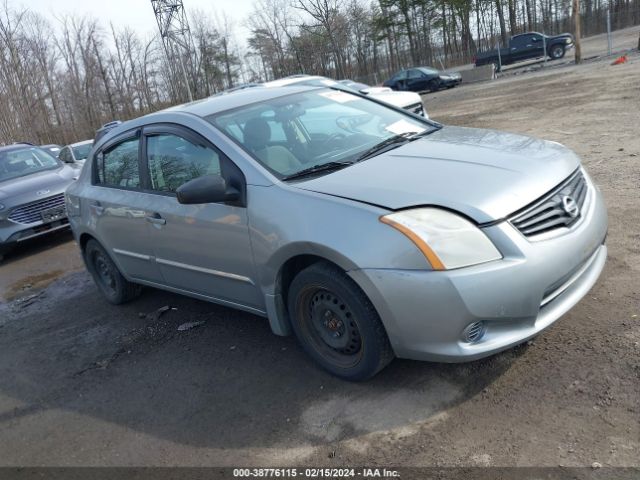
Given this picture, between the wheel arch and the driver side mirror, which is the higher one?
the driver side mirror

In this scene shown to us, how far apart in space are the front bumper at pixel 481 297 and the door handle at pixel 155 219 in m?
1.82

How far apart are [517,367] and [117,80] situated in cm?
5167

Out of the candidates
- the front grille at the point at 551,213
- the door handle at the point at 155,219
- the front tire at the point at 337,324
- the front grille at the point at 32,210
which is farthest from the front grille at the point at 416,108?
the front tire at the point at 337,324

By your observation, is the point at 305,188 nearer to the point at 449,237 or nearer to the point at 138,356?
the point at 449,237

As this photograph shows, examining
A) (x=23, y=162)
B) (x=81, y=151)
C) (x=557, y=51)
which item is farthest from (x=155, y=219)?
(x=557, y=51)

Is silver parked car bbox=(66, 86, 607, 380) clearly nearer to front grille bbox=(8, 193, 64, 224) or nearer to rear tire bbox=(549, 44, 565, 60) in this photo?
Result: front grille bbox=(8, 193, 64, 224)

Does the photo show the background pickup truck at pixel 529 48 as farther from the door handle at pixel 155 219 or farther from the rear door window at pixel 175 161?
the door handle at pixel 155 219

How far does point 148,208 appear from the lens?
4.23 m

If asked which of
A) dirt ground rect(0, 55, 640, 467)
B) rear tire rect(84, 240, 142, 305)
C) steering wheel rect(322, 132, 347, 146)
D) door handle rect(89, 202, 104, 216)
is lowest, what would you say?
dirt ground rect(0, 55, 640, 467)

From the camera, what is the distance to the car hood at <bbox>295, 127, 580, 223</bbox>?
285cm

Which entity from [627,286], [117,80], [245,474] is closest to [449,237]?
[245,474]

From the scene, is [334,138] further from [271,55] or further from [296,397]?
[271,55]

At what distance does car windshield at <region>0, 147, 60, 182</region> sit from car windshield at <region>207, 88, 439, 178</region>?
7.29m

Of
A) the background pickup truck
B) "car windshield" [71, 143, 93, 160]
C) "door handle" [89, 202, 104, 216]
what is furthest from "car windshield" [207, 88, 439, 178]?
the background pickup truck
